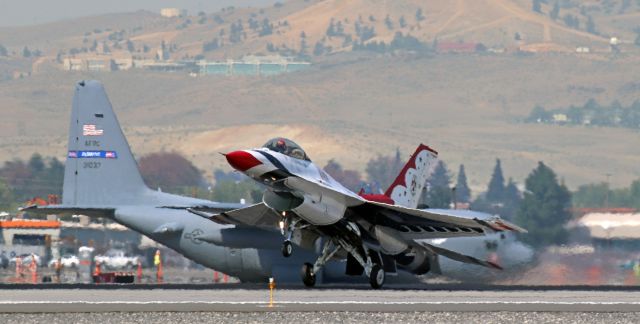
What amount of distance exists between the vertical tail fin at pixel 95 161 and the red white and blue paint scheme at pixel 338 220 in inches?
361

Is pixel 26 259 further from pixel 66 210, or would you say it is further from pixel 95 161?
pixel 66 210

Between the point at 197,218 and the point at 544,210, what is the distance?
57520mm

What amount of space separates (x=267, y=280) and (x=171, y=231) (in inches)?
166

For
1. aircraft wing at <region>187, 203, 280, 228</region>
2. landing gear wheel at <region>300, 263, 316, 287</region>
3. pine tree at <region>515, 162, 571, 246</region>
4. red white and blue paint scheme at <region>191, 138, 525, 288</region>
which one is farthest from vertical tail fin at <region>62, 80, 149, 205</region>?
pine tree at <region>515, 162, 571, 246</region>

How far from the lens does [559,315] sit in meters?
45.7

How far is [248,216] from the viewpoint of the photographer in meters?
58.4

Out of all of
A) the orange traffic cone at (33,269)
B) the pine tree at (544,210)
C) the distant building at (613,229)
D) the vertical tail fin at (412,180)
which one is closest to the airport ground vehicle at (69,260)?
the orange traffic cone at (33,269)

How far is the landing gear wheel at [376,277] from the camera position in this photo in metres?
57.9

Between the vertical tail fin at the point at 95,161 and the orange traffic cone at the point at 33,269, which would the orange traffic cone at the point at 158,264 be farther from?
the vertical tail fin at the point at 95,161

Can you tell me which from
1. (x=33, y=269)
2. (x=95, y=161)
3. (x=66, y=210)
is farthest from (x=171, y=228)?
(x=33, y=269)

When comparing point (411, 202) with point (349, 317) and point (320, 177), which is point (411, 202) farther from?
→ point (349, 317)

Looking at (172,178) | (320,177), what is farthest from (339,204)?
(172,178)

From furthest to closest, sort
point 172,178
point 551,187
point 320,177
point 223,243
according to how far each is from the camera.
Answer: point 172,178
point 551,187
point 223,243
point 320,177

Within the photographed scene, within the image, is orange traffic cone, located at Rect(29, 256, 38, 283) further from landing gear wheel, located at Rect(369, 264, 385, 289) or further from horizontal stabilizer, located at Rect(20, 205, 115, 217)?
landing gear wheel, located at Rect(369, 264, 385, 289)
